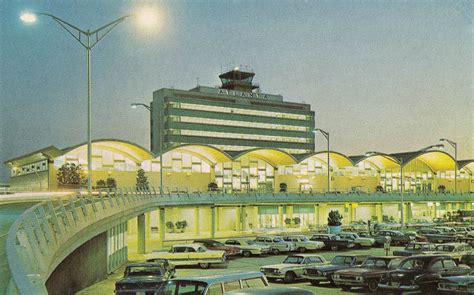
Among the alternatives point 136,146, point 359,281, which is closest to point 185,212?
point 136,146

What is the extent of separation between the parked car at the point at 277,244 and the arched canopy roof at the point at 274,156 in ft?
140

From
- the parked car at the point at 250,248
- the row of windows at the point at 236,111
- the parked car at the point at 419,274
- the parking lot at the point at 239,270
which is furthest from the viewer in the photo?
the row of windows at the point at 236,111

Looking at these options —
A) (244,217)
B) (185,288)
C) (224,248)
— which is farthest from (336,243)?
(185,288)

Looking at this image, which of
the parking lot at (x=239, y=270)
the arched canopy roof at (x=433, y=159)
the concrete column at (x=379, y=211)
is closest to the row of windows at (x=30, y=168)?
the parking lot at (x=239, y=270)

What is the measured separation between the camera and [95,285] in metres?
27.9

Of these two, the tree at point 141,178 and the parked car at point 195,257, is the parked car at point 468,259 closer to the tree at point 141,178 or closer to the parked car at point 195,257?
the parked car at point 195,257

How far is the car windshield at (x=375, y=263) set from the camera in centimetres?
2477

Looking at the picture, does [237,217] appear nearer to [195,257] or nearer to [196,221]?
[196,221]

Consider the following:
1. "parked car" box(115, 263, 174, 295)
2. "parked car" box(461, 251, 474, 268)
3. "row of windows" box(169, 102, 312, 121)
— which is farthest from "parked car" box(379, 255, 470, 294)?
"row of windows" box(169, 102, 312, 121)

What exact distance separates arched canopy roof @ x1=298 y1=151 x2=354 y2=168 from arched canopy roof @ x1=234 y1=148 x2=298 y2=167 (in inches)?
72.0

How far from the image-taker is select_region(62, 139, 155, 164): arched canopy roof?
71.8 m

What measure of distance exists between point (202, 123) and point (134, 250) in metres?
84.8

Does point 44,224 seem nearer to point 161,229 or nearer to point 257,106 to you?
point 161,229

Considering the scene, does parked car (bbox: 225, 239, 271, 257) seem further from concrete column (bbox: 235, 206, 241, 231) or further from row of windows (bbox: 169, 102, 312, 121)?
row of windows (bbox: 169, 102, 312, 121)
